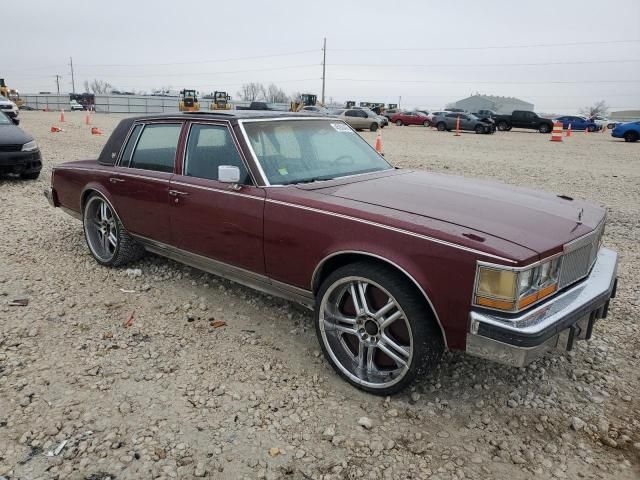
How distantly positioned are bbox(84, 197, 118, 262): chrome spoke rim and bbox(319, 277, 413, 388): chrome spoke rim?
2686mm

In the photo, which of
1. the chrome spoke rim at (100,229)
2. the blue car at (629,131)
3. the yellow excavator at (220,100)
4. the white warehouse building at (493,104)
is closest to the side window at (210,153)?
the chrome spoke rim at (100,229)

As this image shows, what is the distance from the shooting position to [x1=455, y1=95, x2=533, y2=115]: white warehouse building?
93594 mm

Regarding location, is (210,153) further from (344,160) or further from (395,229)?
(395,229)

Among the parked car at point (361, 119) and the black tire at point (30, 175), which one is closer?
the black tire at point (30, 175)

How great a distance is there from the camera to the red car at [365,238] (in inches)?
97.8

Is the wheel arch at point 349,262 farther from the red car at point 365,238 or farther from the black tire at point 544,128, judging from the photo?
the black tire at point 544,128

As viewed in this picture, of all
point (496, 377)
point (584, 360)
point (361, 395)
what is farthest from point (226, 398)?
point (584, 360)

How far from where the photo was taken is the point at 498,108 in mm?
92750

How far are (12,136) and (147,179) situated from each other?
20.2 feet

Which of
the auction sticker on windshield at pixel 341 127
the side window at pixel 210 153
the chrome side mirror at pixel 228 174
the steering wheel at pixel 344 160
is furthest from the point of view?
the auction sticker on windshield at pixel 341 127

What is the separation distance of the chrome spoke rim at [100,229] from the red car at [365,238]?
0.36 m

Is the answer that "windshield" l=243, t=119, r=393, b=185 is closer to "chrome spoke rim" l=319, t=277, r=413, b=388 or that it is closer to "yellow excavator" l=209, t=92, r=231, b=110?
"chrome spoke rim" l=319, t=277, r=413, b=388

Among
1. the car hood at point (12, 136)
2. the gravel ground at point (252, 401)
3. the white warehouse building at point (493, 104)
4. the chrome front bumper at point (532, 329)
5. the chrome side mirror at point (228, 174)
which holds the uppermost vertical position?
the white warehouse building at point (493, 104)

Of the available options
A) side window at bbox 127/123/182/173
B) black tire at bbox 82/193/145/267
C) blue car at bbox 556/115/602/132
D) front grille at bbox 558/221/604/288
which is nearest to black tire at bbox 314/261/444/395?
front grille at bbox 558/221/604/288
